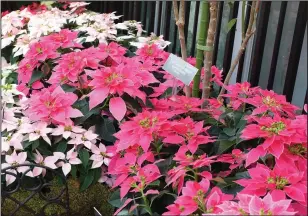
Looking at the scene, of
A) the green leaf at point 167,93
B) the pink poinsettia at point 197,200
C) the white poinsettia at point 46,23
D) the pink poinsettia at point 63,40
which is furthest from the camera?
the white poinsettia at point 46,23

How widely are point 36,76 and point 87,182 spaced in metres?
0.57

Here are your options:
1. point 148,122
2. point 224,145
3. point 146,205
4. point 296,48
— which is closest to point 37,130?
point 148,122

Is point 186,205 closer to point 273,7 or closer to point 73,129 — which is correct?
point 73,129

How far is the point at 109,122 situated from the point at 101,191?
8.8 inches

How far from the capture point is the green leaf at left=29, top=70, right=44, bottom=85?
1.69 meters

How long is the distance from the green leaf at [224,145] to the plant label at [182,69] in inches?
9.3

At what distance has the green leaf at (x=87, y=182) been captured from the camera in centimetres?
134

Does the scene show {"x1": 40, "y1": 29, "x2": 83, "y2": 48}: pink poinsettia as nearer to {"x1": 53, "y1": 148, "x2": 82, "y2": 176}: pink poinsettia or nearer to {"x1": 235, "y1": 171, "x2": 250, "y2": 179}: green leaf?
{"x1": 53, "y1": 148, "x2": 82, "y2": 176}: pink poinsettia

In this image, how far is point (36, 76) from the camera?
1.70 m

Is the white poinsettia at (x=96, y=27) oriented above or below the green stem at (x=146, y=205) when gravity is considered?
above

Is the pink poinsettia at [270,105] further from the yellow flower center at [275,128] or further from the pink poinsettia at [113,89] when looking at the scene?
the pink poinsettia at [113,89]

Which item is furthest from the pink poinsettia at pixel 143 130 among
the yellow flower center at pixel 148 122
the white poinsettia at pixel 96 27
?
the white poinsettia at pixel 96 27

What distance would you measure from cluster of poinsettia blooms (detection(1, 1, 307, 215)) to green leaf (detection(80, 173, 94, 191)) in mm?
41

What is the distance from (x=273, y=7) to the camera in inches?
85.0
